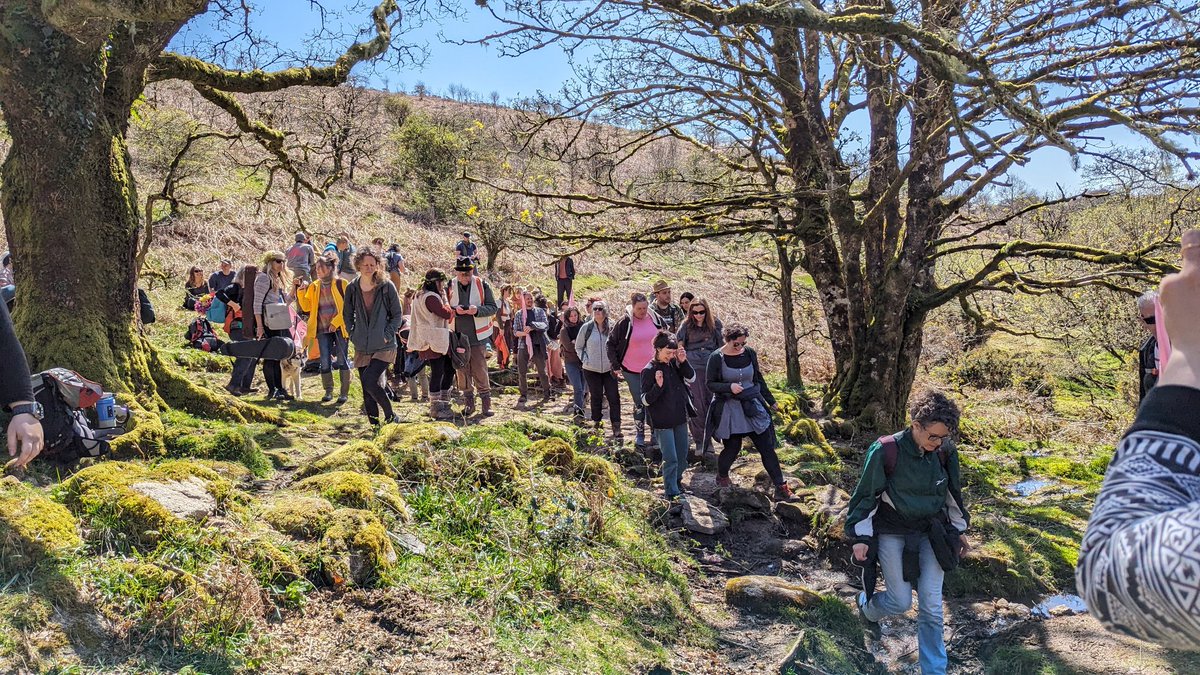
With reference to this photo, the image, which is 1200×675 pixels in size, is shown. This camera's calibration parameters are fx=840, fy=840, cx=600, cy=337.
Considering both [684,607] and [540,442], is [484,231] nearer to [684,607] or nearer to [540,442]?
[540,442]

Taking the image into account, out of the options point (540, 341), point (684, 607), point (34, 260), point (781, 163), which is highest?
point (781, 163)

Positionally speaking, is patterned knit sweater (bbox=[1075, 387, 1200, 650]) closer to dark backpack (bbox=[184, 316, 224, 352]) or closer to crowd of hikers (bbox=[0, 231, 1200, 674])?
crowd of hikers (bbox=[0, 231, 1200, 674])

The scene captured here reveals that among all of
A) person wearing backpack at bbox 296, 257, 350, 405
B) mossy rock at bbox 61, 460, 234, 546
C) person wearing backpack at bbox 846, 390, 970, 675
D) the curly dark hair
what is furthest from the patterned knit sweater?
person wearing backpack at bbox 296, 257, 350, 405

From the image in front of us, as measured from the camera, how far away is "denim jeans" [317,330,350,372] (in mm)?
11031

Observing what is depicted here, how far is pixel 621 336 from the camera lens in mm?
9727

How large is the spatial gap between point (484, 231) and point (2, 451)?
760 inches

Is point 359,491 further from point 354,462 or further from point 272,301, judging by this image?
point 272,301

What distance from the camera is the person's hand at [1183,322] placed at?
1.31 m

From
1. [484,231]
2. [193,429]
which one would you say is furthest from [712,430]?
[484,231]

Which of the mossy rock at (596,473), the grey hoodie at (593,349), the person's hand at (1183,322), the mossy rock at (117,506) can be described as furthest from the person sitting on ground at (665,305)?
the person's hand at (1183,322)

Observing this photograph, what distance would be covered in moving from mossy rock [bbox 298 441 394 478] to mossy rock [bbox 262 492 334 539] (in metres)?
0.85

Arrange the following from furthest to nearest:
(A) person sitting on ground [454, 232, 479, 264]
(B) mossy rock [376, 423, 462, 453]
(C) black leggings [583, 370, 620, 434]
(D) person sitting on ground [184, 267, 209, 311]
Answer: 1. (D) person sitting on ground [184, 267, 209, 311]
2. (A) person sitting on ground [454, 232, 479, 264]
3. (C) black leggings [583, 370, 620, 434]
4. (B) mossy rock [376, 423, 462, 453]

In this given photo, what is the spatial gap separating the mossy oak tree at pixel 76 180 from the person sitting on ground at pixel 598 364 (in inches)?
193

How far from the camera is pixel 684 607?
253 inches
